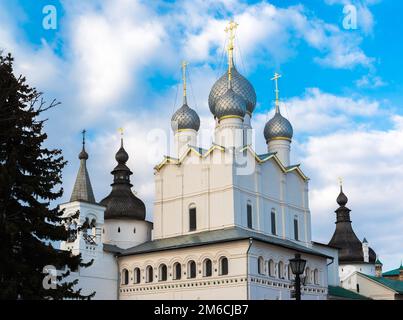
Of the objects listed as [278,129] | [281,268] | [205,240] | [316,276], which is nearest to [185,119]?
[278,129]

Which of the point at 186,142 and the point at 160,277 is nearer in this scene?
the point at 160,277

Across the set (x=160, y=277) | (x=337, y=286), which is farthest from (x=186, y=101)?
(x=337, y=286)

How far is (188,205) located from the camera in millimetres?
37500

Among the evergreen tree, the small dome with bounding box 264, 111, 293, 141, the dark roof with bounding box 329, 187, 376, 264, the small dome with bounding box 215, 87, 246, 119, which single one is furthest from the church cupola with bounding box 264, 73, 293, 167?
the evergreen tree

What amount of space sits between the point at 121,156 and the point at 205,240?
10.1 m

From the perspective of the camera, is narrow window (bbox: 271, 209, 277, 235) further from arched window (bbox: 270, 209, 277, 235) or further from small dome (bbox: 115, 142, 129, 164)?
small dome (bbox: 115, 142, 129, 164)

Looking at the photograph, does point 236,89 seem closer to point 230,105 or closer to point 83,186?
point 230,105

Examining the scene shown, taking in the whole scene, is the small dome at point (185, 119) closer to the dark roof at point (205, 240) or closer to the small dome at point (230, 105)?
the small dome at point (230, 105)

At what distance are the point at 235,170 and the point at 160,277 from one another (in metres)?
7.18

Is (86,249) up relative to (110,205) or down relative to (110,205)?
down

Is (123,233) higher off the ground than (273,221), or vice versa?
(273,221)

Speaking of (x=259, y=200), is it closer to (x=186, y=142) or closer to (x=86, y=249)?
(x=186, y=142)

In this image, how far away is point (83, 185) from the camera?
36.6m
